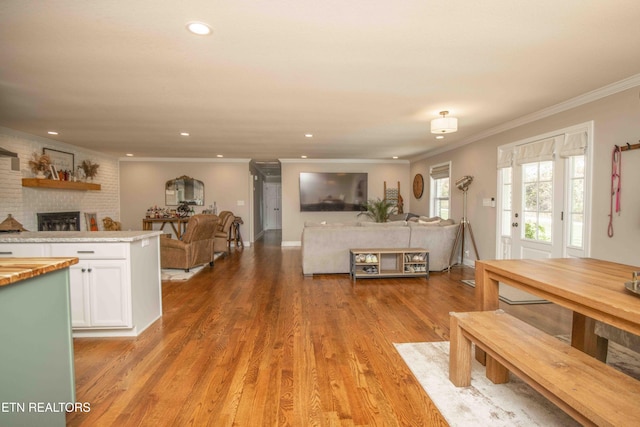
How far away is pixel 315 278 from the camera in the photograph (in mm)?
4762

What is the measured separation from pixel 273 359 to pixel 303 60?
7.46 feet

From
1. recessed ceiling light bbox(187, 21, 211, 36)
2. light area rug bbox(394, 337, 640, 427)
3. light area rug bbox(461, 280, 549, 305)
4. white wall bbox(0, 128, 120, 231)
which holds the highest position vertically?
recessed ceiling light bbox(187, 21, 211, 36)

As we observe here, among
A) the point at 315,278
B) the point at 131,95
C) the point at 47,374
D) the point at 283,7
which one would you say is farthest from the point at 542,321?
the point at 131,95

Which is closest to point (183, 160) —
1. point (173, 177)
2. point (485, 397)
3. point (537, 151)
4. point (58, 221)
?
point (173, 177)

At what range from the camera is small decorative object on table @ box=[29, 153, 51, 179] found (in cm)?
518

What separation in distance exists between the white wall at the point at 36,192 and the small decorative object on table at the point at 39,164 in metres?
0.06

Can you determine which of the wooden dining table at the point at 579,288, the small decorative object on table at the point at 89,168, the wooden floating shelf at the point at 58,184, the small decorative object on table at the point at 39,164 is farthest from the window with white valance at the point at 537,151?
the small decorative object on table at the point at 89,168

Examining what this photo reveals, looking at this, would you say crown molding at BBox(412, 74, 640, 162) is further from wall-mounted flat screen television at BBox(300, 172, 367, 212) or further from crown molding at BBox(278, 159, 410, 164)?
wall-mounted flat screen television at BBox(300, 172, 367, 212)

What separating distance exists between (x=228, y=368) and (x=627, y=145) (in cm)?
399

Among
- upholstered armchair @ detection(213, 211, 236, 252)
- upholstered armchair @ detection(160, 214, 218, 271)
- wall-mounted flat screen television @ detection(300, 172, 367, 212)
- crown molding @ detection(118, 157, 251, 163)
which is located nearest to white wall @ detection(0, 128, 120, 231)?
crown molding @ detection(118, 157, 251, 163)

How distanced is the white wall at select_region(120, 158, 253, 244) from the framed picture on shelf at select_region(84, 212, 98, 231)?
113cm

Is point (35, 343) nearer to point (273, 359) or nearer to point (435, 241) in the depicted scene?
point (273, 359)

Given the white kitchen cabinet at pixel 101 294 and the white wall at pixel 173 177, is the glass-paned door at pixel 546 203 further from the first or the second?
the white wall at pixel 173 177

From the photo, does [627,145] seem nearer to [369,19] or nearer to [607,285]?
[607,285]
